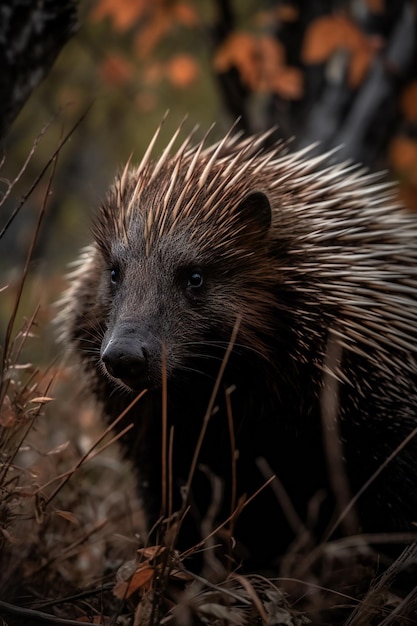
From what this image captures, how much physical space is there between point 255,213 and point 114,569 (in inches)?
76.1

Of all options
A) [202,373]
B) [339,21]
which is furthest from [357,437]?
[339,21]

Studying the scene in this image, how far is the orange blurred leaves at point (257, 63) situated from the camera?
6711 millimetres

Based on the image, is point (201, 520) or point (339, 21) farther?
point (339, 21)

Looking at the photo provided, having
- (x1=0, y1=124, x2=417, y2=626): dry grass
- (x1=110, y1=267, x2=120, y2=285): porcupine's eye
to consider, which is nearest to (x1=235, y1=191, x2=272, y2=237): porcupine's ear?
(x1=110, y1=267, x2=120, y2=285): porcupine's eye

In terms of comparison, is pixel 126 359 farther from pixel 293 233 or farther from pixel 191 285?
pixel 293 233

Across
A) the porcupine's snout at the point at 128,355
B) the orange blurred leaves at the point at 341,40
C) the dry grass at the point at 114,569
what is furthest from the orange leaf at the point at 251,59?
the porcupine's snout at the point at 128,355

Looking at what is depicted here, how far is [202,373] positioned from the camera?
3668 millimetres

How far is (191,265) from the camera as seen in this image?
374cm

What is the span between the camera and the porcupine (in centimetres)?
371

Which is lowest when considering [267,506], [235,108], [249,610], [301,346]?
[249,610]

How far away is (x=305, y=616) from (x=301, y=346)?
1.16 meters

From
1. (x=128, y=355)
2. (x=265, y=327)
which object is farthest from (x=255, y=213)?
(x=128, y=355)

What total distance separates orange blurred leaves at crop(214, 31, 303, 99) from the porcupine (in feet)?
9.61

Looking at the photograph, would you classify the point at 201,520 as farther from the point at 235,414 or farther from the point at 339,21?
the point at 339,21
